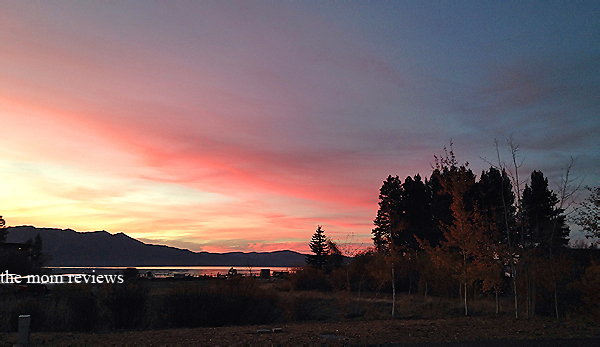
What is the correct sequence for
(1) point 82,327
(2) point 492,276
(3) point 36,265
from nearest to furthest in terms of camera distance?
(1) point 82,327
(2) point 492,276
(3) point 36,265

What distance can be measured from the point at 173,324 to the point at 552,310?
65.0ft

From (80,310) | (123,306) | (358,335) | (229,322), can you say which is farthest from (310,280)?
(358,335)

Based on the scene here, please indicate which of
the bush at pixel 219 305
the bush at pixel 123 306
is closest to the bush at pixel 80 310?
the bush at pixel 123 306

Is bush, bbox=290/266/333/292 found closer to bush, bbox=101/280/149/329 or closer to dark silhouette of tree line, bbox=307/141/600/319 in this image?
dark silhouette of tree line, bbox=307/141/600/319

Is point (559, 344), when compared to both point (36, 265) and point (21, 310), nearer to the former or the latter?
point (21, 310)

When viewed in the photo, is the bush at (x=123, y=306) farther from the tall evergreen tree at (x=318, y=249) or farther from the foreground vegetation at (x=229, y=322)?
the tall evergreen tree at (x=318, y=249)

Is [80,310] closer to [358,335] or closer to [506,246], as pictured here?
[358,335]

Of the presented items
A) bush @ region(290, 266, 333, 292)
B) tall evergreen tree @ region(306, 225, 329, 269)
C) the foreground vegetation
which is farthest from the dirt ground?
tall evergreen tree @ region(306, 225, 329, 269)

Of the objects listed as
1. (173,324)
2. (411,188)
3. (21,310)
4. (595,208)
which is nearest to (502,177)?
(595,208)

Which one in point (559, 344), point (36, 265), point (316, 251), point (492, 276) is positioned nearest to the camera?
point (559, 344)

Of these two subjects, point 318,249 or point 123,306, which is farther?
point 318,249

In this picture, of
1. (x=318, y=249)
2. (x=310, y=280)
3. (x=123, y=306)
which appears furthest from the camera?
(x=318, y=249)

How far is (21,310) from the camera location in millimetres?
18828

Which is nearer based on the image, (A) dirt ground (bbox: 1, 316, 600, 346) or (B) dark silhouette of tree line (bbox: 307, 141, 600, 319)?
(A) dirt ground (bbox: 1, 316, 600, 346)
